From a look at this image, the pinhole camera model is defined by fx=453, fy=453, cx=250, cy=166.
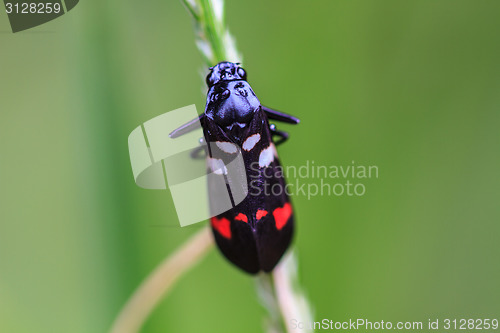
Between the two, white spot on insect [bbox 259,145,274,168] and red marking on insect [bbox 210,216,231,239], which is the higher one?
white spot on insect [bbox 259,145,274,168]

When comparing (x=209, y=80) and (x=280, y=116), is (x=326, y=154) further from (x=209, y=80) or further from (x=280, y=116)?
(x=209, y=80)

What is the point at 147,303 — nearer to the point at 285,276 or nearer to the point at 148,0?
the point at 285,276

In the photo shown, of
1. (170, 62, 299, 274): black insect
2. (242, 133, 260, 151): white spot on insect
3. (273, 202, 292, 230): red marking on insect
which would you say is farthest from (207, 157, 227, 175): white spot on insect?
(273, 202, 292, 230): red marking on insect

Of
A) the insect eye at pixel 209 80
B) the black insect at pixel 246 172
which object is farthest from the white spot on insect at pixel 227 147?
the insect eye at pixel 209 80

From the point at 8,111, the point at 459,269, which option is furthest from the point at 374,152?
the point at 8,111

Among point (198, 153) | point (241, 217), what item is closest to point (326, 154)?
point (198, 153)

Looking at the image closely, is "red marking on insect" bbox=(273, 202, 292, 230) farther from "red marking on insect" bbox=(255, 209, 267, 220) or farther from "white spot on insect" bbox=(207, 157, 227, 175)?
"white spot on insect" bbox=(207, 157, 227, 175)
